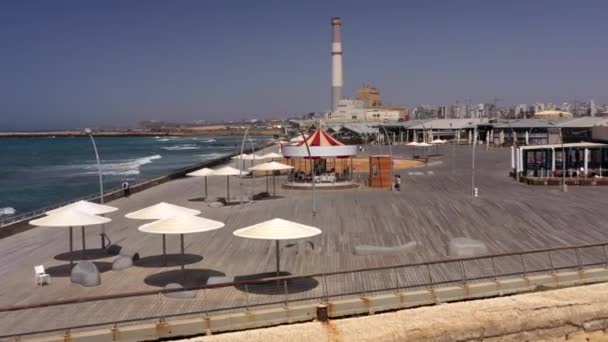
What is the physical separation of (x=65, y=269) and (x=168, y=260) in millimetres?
2254

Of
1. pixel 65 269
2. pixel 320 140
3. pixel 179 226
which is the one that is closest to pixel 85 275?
Answer: pixel 65 269

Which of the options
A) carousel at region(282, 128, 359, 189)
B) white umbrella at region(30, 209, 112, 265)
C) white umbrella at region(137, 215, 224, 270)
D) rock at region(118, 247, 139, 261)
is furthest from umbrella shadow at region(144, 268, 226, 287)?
carousel at region(282, 128, 359, 189)

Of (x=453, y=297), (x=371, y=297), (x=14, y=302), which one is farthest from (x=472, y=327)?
(x=14, y=302)

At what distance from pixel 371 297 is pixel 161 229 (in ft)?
14.3

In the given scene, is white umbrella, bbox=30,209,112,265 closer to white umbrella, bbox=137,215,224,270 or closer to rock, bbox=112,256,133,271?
rock, bbox=112,256,133,271

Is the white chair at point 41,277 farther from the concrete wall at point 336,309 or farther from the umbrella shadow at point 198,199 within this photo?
the umbrella shadow at point 198,199

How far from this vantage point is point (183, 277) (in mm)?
12805

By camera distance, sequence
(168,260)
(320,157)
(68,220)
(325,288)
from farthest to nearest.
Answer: (320,157)
(168,260)
(68,220)
(325,288)

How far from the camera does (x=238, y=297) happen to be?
34.5 feet

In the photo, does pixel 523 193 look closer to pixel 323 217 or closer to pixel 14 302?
pixel 323 217

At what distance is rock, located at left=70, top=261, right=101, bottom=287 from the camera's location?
12.4 metres

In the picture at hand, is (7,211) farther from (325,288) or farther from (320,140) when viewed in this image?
(325,288)

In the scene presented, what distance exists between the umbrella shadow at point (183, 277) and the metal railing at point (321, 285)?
167 cm

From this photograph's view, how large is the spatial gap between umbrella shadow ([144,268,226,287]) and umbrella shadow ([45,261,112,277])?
1421mm
